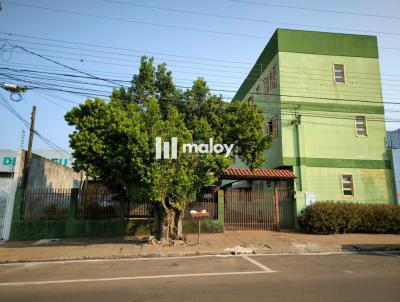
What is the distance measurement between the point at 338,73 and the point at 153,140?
13.8m

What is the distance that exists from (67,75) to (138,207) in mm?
6755

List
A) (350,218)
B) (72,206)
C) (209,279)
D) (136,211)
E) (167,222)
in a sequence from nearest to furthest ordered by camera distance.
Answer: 1. (209,279)
2. (167,222)
3. (72,206)
4. (136,211)
5. (350,218)

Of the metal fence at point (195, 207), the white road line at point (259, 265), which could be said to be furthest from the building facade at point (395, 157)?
the white road line at point (259, 265)

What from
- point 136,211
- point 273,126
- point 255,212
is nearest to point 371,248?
point 255,212

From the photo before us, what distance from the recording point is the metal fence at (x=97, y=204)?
14.3m

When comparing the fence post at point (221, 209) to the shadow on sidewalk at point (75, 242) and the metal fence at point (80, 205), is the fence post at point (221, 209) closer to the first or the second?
the metal fence at point (80, 205)

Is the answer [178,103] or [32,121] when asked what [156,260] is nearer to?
[178,103]

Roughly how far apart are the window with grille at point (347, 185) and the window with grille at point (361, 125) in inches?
108

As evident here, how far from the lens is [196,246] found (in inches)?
447

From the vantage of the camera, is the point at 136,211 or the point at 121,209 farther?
the point at 136,211

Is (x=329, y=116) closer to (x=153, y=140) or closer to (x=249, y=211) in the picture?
(x=249, y=211)

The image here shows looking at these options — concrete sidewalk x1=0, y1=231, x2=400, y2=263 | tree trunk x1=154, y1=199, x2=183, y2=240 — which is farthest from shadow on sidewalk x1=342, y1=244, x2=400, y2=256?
tree trunk x1=154, y1=199, x2=183, y2=240

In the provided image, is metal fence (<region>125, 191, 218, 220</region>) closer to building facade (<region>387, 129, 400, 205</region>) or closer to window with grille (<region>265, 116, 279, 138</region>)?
window with grille (<region>265, 116, 279, 138</region>)

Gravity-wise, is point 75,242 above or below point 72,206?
below
